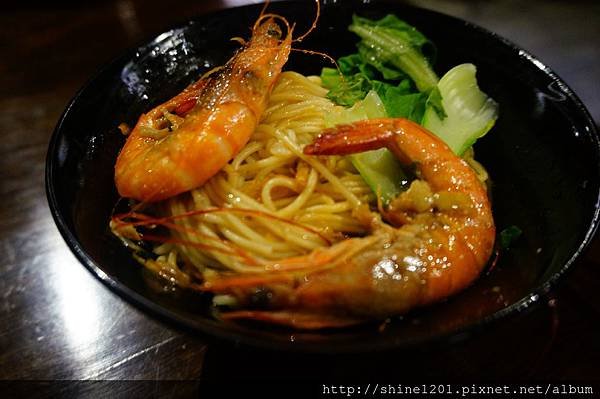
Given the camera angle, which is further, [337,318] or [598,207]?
[598,207]

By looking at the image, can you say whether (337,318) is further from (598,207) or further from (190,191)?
(598,207)

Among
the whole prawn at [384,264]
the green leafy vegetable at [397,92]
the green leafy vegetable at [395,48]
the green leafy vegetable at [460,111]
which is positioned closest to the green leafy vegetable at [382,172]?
the green leafy vegetable at [397,92]

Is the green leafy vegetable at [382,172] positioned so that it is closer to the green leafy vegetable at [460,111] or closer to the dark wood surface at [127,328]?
the green leafy vegetable at [460,111]

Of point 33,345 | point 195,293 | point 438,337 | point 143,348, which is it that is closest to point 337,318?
point 438,337

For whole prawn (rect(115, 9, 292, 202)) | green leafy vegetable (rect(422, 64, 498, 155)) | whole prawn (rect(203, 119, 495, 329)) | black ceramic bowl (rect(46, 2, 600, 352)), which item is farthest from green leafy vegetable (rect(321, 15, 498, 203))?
whole prawn (rect(115, 9, 292, 202))

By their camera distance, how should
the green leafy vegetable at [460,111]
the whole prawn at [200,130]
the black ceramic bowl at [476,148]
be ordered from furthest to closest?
the green leafy vegetable at [460,111] < the whole prawn at [200,130] < the black ceramic bowl at [476,148]
